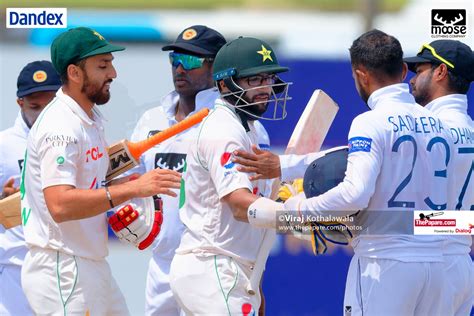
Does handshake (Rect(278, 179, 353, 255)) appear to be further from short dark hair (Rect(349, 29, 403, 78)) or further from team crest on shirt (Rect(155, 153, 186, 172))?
team crest on shirt (Rect(155, 153, 186, 172))

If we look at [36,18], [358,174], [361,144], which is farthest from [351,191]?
[36,18]

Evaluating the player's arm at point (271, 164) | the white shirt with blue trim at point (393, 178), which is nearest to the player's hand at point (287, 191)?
the player's arm at point (271, 164)

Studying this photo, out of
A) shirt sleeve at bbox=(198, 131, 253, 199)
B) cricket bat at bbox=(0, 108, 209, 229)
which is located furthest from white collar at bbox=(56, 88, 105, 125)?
shirt sleeve at bbox=(198, 131, 253, 199)

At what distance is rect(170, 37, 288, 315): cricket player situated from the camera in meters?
4.98

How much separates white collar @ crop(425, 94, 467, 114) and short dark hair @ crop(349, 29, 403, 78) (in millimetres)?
706

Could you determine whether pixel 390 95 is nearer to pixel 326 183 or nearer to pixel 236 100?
pixel 326 183

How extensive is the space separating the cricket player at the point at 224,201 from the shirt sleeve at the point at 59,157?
0.58 m

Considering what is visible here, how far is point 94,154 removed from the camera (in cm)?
521

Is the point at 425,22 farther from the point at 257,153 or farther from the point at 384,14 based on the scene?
the point at 257,153

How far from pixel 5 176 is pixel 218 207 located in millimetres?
2021

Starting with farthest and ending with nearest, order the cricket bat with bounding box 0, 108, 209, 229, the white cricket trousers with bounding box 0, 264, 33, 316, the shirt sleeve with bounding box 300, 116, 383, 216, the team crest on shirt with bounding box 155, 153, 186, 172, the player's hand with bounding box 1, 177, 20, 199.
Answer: the white cricket trousers with bounding box 0, 264, 33, 316, the team crest on shirt with bounding box 155, 153, 186, 172, the player's hand with bounding box 1, 177, 20, 199, the cricket bat with bounding box 0, 108, 209, 229, the shirt sleeve with bounding box 300, 116, 383, 216

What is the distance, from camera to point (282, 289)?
7629 millimetres

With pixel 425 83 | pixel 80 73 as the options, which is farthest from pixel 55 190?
pixel 425 83

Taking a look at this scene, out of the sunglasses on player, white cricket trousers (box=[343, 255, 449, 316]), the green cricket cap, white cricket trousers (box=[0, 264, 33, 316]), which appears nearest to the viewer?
white cricket trousers (box=[343, 255, 449, 316])
